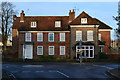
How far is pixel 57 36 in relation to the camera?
49469 mm

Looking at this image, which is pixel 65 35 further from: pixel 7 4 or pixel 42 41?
pixel 7 4

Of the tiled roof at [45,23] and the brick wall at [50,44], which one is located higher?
the tiled roof at [45,23]

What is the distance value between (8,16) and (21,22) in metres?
8.73

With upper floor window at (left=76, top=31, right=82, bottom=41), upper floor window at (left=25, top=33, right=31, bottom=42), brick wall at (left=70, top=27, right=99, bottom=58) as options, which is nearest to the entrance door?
upper floor window at (left=25, top=33, right=31, bottom=42)

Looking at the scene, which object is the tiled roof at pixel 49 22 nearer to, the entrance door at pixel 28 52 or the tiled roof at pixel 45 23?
the tiled roof at pixel 45 23

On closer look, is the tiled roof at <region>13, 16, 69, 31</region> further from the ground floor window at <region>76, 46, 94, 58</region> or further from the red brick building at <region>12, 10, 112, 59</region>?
the ground floor window at <region>76, 46, 94, 58</region>

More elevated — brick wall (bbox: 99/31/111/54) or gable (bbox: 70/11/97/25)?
gable (bbox: 70/11/97/25)

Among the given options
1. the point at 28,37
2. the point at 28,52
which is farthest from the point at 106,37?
the point at 28,52

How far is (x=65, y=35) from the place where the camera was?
49.5 m

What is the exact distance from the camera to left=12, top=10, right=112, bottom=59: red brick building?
46.9 meters

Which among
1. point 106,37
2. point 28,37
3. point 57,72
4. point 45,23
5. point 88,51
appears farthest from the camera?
point 106,37

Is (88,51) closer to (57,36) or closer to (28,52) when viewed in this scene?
(57,36)

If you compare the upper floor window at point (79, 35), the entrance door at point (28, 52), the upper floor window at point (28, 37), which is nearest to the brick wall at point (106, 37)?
the upper floor window at point (79, 35)

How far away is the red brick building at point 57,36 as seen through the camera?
4688cm
